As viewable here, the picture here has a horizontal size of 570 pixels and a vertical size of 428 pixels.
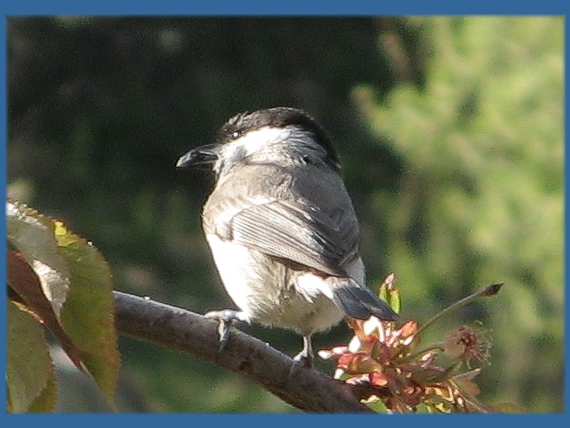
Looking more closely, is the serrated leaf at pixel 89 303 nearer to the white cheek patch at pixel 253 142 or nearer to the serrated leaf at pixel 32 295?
the serrated leaf at pixel 32 295

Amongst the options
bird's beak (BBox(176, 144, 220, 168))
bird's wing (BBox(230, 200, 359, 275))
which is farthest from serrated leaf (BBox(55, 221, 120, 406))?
bird's beak (BBox(176, 144, 220, 168))

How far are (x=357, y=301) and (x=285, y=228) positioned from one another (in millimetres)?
456

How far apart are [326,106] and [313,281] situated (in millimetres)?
5499

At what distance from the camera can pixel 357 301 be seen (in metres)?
1.64

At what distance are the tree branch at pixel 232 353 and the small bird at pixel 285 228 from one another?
0.65 ft

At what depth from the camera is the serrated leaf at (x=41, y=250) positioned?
3.29 feet

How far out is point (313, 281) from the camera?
192 centimetres

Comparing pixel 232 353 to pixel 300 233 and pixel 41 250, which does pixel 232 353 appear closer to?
pixel 41 250

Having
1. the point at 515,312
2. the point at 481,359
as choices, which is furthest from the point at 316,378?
the point at 515,312

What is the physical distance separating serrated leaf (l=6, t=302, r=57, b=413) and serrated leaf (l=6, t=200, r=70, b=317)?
4cm

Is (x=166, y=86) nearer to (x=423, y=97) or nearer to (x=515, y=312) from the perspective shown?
(x=423, y=97)

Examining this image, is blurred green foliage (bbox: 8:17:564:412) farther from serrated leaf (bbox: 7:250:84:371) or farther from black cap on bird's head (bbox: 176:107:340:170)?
serrated leaf (bbox: 7:250:84:371)

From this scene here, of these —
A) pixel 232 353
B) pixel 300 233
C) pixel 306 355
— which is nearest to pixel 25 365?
pixel 232 353

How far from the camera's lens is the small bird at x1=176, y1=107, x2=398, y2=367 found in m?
1.93
